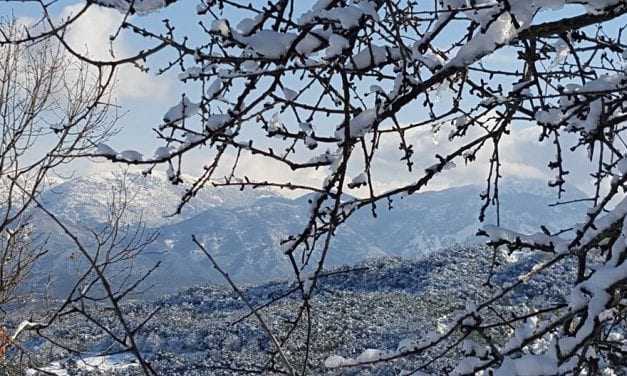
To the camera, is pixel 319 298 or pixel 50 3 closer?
pixel 50 3

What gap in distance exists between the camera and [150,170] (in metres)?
1.67

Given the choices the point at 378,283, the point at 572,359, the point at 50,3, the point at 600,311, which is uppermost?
the point at 50,3

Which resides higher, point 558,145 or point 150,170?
point 150,170

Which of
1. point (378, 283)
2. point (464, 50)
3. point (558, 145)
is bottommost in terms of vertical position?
point (378, 283)

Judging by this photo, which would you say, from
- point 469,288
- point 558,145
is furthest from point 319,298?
point 558,145

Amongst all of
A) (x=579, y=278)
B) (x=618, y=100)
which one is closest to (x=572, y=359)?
(x=579, y=278)

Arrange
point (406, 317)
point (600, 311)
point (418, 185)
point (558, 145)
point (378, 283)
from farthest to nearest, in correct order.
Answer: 1. point (378, 283)
2. point (406, 317)
3. point (558, 145)
4. point (418, 185)
5. point (600, 311)

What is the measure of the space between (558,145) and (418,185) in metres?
0.69

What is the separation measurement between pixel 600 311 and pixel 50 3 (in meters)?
1.13

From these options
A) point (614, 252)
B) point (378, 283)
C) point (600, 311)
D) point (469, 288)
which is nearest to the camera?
point (600, 311)

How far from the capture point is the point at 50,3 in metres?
1.20

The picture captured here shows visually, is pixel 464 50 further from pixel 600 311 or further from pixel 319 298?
pixel 319 298

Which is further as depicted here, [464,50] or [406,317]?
[406,317]

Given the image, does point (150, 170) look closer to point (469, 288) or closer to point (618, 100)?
point (618, 100)
